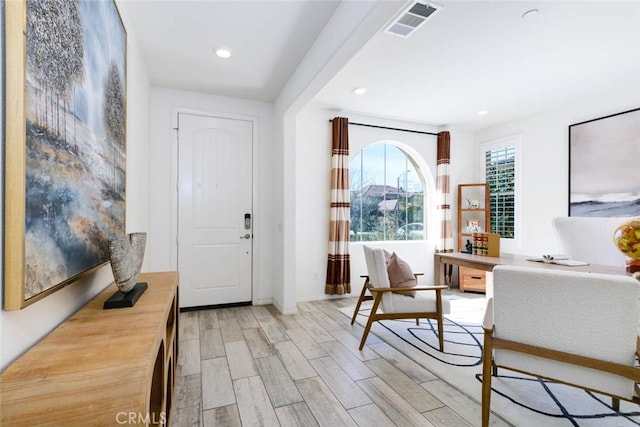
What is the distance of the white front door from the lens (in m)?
3.48

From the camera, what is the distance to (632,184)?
10.4ft

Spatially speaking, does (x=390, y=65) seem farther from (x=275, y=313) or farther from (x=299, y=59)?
(x=275, y=313)

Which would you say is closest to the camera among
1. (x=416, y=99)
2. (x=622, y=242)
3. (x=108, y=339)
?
(x=108, y=339)

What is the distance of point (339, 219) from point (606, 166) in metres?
3.14

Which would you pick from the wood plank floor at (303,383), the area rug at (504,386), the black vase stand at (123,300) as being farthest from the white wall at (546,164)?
the black vase stand at (123,300)

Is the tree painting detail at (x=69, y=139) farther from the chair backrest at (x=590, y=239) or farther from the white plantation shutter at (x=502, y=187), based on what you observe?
the white plantation shutter at (x=502, y=187)

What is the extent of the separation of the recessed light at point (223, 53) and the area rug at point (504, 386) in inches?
115

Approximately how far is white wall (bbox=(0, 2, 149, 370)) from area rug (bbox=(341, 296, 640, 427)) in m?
2.22

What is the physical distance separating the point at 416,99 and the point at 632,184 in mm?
2475

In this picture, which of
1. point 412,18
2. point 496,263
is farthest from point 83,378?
point 496,263

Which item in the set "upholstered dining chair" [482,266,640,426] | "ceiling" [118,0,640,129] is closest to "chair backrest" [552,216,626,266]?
"ceiling" [118,0,640,129]

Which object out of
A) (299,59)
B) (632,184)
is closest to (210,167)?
(299,59)

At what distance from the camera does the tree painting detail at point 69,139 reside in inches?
33.6

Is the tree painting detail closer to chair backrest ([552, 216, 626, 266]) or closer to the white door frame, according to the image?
the white door frame
